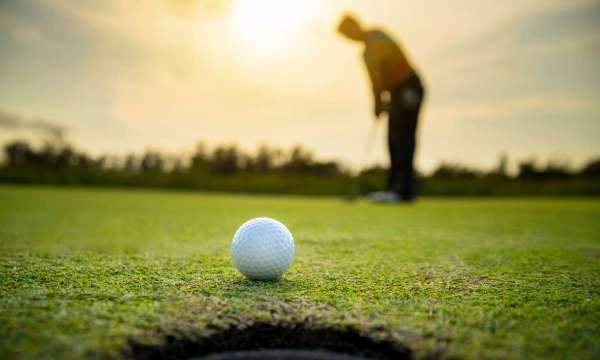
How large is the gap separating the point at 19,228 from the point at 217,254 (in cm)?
339

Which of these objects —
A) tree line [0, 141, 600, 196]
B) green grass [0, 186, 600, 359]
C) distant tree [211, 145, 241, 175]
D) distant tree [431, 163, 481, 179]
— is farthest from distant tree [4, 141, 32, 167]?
green grass [0, 186, 600, 359]

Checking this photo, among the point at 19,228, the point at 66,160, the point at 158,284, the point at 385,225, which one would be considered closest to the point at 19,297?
the point at 158,284

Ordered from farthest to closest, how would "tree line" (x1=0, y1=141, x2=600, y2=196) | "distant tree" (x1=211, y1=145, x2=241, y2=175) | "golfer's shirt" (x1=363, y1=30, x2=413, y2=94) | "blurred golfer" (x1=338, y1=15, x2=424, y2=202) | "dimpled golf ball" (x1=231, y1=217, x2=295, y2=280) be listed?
"distant tree" (x1=211, y1=145, x2=241, y2=175) < "tree line" (x1=0, y1=141, x2=600, y2=196) < "blurred golfer" (x1=338, y1=15, x2=424, y2=202) < "golfer's shirt" (x1=363, y1=30, x2=413, y2=94) < "dimpled golf ball" (x1=231, y1=217, x2=295, y2=280)

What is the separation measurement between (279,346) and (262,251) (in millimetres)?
771

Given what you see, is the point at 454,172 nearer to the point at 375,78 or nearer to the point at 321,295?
the point at 375,78

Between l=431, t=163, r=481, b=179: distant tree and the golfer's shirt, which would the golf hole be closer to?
the golfer's shirt

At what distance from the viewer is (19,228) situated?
5527 mm

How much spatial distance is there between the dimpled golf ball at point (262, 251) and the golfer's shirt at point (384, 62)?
7.91 metres

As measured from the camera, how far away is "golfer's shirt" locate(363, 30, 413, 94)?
9992 millimetres

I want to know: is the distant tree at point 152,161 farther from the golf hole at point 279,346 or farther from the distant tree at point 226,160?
the golf hole at point 279,346

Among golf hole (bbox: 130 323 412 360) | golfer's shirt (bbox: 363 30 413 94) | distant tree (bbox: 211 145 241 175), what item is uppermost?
golfer's shirt (bbox: 363 30 413 94)

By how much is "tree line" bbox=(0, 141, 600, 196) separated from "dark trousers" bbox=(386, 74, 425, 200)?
5.40 metres

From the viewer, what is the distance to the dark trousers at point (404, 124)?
10461 mm

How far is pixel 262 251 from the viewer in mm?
2545
